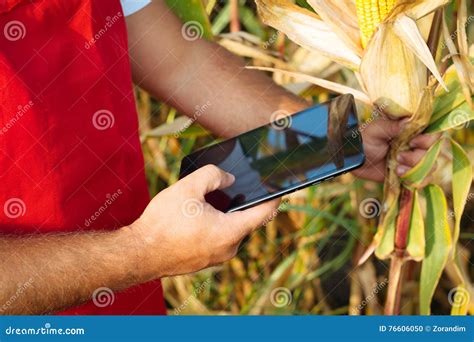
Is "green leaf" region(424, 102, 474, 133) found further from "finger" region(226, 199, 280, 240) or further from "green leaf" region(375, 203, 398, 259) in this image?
"finger" region(226, 199, 280, 240)

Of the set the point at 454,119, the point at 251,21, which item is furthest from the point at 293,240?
the point at 454,119

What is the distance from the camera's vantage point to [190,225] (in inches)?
30.5

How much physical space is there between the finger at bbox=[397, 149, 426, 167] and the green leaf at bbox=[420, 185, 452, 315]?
A: 0.06 meters

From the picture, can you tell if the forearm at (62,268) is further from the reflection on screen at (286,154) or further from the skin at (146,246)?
the reflection on screen at (286,154)

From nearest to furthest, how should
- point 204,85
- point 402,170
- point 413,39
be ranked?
point 413,39 → point 402,170 → point 204,85

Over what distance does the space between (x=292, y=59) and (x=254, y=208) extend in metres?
0.52

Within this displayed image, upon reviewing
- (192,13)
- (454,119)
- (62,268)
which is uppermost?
(192,13)

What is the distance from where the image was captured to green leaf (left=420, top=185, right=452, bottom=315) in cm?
88

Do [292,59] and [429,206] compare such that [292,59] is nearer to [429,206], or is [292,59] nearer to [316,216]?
[316,216]

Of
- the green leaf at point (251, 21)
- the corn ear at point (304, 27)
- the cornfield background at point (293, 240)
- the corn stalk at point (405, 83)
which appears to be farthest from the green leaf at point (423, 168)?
the green leaf at point (251, 21)

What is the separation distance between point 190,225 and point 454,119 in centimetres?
30

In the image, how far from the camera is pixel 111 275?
778 mm

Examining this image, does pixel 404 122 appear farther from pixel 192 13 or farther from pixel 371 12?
pixel 192 13

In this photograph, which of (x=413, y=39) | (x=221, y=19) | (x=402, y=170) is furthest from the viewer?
(x=221, y=19)
